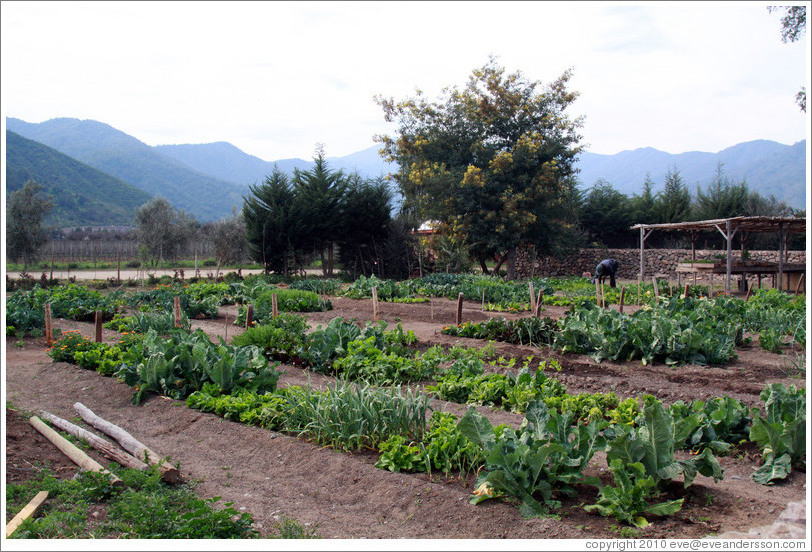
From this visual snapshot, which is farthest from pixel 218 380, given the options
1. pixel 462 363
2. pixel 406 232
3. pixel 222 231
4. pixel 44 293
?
pixel 222 231

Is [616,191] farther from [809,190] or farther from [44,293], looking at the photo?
[809,190]

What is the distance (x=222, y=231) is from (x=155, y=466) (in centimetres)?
3216

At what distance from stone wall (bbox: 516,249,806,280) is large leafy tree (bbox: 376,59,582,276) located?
3085 mm

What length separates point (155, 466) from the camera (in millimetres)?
4070

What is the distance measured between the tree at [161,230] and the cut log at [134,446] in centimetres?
3113

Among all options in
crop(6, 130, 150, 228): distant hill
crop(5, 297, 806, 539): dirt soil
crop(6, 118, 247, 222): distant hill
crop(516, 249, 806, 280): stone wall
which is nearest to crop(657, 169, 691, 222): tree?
crop(516, 249, 806, 280): stone wall

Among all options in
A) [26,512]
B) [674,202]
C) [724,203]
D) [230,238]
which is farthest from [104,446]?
[674,202]

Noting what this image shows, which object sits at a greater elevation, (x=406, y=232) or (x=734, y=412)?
(x=406, y=232)

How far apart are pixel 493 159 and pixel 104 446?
2140 cm

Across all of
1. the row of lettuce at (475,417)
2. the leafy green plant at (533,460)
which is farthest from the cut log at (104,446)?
the leafy green plant at (533,460)

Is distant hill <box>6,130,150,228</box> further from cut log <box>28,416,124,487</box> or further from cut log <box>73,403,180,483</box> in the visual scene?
cut log <box>28,416,124,487</box>

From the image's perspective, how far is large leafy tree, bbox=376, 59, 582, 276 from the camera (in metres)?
23.9

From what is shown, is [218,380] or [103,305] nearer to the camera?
[218,380]

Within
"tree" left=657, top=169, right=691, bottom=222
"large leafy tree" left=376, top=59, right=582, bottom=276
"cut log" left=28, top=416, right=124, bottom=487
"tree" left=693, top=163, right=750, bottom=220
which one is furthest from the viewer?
"tree" left=657, top=169, right=691, bottom=222
